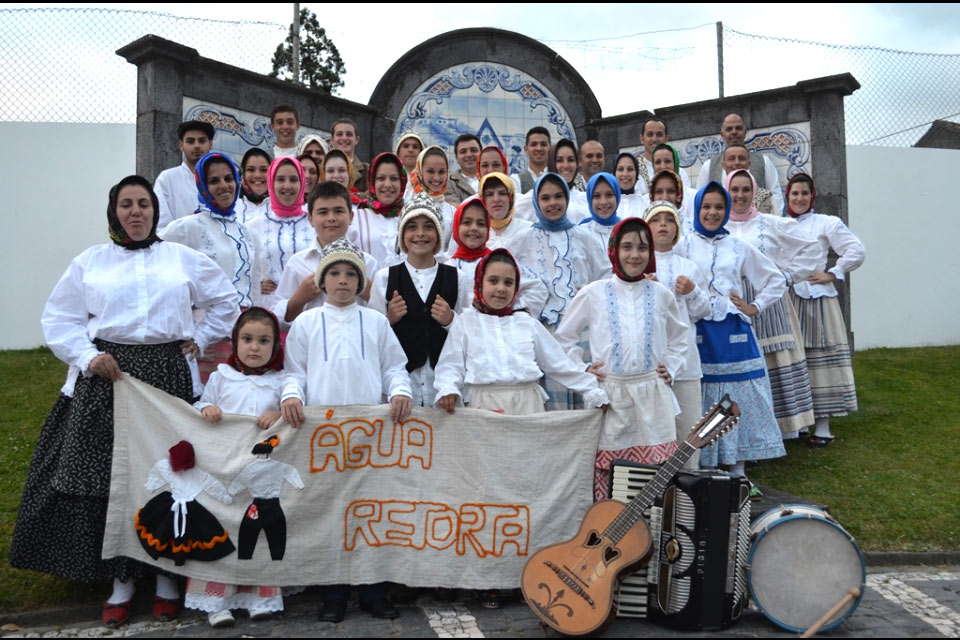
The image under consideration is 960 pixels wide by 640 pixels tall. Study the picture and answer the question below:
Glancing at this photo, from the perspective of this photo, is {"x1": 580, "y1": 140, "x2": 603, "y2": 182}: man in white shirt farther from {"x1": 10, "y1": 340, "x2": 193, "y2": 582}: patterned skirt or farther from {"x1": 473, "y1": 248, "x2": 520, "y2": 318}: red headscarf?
{"x1": 10, "y1": 340, "x2": 193, "y2": 582}: patterned skirt

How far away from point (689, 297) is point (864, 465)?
2.44 m

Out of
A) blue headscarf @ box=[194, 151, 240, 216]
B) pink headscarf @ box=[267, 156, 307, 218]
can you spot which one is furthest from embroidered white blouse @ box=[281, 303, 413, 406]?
pink headscarf @ box=[267, 156, 307, 218]

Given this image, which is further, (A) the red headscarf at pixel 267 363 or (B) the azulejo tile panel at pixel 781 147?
(B) the azulejo tile panel at pixel 781 147

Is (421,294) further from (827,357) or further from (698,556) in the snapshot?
(827,357)

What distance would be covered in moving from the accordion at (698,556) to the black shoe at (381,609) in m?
1.12

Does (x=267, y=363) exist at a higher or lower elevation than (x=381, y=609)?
higher

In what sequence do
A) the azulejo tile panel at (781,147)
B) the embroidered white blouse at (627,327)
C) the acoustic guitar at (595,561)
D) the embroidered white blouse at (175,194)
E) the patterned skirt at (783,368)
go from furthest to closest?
the azulejo tile panel at (781,147) < the patterned skirt at (783,368) < the embroidered white blouse at (175,194) < the embroidered white blouse at (627,327) < the acoustic guitar at (595,561)

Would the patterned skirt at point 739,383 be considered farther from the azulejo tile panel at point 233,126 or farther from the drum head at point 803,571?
the azulejo tile panel at point 233,126

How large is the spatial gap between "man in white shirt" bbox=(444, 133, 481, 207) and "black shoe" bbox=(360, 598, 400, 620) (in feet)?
12.8

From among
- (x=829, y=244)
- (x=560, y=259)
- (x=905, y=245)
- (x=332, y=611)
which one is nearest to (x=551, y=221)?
(x=560, y=259)

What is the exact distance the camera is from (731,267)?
634 centimetres

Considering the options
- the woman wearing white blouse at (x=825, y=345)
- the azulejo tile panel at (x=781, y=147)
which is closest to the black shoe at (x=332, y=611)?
the woman wearing white blouse at (x=825, y=345)

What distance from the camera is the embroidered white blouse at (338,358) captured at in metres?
4.49

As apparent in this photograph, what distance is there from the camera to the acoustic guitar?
3.90 metres
